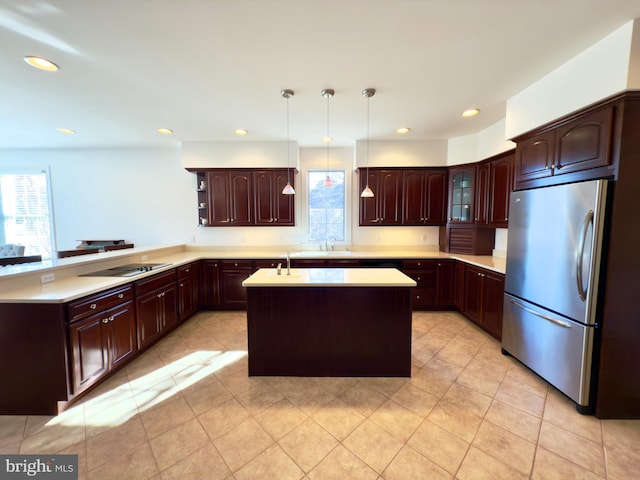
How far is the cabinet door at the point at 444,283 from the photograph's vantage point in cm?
381

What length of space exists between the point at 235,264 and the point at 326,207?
1873 millimetres

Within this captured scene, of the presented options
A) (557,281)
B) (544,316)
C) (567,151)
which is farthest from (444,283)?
(567,151)

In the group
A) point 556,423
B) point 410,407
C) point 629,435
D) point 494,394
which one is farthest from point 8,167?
point 629,435

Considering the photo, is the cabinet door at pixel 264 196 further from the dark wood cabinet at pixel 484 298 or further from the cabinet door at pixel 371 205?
the dark wood cabinet at pixel 484 298

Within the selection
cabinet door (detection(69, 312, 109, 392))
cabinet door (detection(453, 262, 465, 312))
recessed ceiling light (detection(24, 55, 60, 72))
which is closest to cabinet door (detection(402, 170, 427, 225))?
cabinet door (detection(453, 262, 465, 312))

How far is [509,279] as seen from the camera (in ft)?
8.30

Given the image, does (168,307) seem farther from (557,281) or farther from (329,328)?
(557,281)

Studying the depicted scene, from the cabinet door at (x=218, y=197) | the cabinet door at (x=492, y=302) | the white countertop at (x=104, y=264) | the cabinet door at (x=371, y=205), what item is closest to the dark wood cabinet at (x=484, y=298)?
the cabinet door at (x=492, y=302)

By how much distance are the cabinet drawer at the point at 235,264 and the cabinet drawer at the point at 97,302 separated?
1477 mm

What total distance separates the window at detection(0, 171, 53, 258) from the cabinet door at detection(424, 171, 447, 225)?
266 inches

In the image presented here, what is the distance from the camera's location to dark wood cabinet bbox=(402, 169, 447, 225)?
13.3 feet

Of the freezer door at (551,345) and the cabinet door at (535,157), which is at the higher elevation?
the cabinet door at (535,157)

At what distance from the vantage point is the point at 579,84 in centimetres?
193

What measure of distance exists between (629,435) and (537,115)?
2.56m
